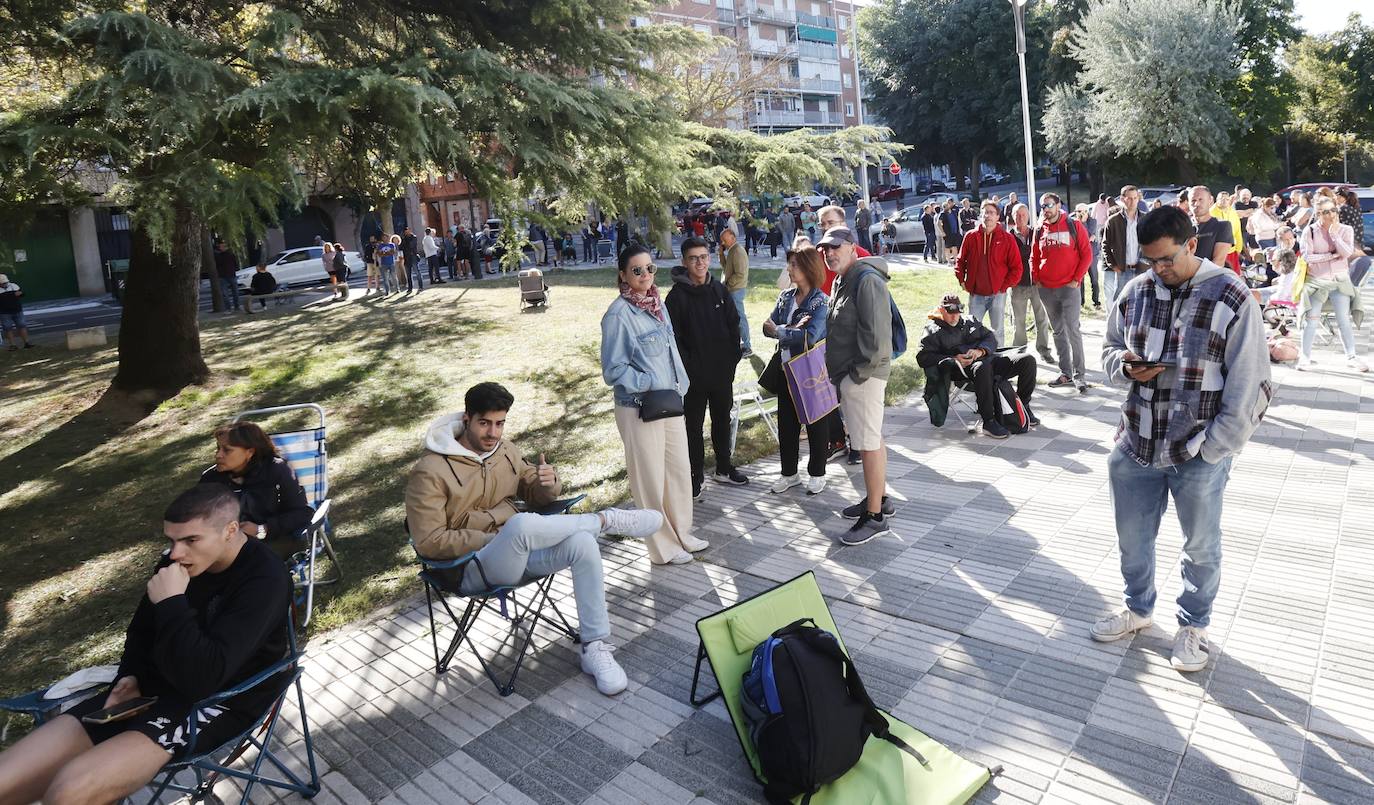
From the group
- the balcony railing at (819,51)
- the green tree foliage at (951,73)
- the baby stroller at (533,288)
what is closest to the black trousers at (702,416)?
the baby stroller at (533,288)

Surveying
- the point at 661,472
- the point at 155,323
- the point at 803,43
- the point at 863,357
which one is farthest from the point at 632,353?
the point at 803,43

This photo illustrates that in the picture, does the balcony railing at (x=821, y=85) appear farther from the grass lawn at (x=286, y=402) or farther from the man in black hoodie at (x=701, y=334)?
the man in black hoodie at (x=701, y=334)

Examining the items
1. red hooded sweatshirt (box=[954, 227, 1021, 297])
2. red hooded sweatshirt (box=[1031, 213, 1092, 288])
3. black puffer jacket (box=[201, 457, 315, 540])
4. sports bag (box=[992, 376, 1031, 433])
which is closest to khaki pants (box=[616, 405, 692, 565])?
Result: black puffer jacket (box=[201, 457, 315, 540])

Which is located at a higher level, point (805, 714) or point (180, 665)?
point (180, 665)

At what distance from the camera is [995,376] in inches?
315

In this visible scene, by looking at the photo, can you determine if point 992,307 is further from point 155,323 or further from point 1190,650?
point 155,323

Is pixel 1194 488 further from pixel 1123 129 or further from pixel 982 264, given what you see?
pixel 1123 129

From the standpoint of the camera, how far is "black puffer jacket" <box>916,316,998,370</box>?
800 centimetres

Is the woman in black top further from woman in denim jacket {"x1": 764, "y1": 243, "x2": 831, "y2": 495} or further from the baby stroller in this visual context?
the baby stroller

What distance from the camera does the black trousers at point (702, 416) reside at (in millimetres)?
6500

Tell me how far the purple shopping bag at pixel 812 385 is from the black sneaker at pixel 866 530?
911 millimetres

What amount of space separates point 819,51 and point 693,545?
68096mm

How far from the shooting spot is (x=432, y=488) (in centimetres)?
411

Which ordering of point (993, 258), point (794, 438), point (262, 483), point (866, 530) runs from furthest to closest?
point (993, 258), point (794, 438), point (866, 530), point (262, 483)
